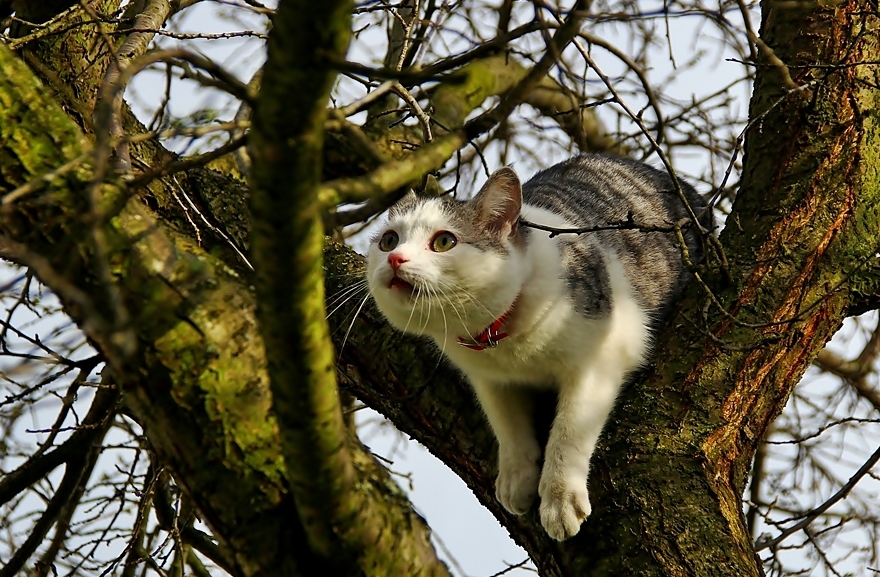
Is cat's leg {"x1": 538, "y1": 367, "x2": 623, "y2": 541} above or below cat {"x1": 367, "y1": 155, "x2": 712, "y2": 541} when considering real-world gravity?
below

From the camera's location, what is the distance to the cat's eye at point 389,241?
345 cm

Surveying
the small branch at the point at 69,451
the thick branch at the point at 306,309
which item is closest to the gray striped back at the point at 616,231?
the thick branch at the point at 306,309

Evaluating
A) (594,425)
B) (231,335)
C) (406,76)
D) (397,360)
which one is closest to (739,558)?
(594,425)

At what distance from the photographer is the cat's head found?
10.4 feet

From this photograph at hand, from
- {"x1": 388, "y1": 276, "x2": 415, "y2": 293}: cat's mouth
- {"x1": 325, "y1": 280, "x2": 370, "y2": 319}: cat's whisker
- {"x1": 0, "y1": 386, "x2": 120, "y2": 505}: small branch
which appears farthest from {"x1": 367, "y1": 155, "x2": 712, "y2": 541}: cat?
{"x1": 0, "y1": 386, "x2": 120, "y2": 505}: small branch

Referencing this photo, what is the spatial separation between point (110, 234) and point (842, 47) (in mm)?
2974

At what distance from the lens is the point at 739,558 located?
2.63 meters

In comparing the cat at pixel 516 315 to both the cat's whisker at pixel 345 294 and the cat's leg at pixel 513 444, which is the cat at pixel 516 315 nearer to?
the cat's leg at pixel 513 444

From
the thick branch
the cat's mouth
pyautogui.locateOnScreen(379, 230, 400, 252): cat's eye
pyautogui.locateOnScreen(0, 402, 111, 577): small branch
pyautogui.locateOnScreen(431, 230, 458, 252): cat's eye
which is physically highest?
pyautogui.locateOnScreen(379, 230, 400, 252): cat's eye

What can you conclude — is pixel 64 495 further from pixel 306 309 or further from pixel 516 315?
pixel 306 309

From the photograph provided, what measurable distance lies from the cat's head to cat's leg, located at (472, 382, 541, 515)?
11.2 inches

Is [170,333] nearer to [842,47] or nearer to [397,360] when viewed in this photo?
[397,360]

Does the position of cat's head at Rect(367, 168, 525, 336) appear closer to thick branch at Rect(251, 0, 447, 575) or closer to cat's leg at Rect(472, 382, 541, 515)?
cat's leg at Rect(472, 382, 541, 515)

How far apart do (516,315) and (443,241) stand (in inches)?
15.9
